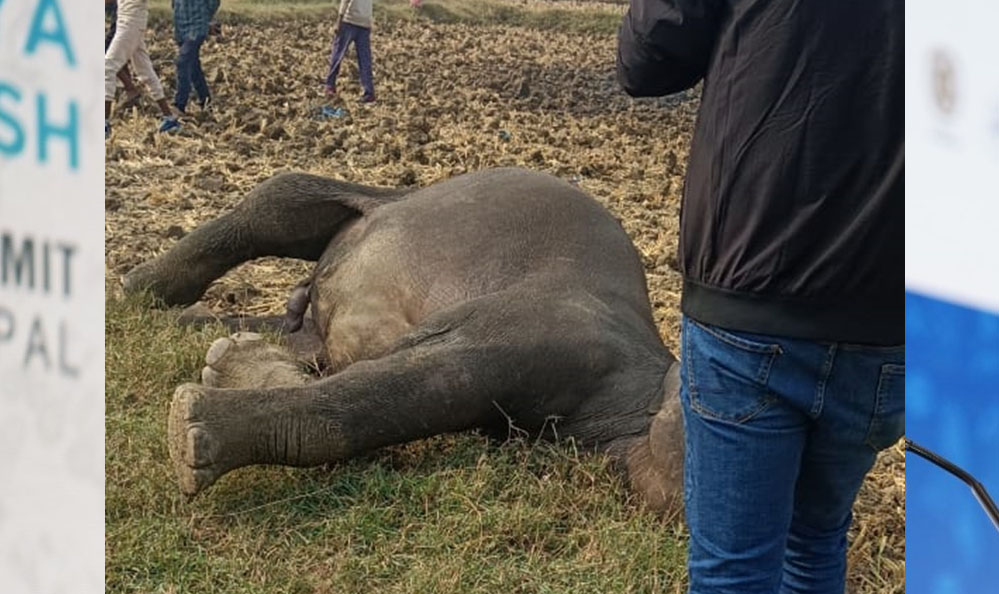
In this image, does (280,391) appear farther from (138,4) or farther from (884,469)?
(138,4)

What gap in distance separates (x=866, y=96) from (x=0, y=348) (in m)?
1.12

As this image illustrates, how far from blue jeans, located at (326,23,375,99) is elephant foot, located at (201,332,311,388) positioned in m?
6.46

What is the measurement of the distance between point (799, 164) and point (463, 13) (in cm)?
1775

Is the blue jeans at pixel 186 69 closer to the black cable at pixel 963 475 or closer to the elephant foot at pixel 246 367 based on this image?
the elephant foot at pixel 246 367

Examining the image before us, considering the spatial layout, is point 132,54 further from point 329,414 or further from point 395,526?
point 395,526

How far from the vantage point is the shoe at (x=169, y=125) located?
7.99m

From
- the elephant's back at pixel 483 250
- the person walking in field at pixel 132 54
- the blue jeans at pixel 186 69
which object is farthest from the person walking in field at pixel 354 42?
the elephant's back at pixel 483 250

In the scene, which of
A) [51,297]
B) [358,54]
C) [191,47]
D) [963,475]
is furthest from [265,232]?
[358,54]

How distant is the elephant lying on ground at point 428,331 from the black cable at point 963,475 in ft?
6.21

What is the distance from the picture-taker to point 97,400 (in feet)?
3.72

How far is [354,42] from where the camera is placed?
33.5 ft

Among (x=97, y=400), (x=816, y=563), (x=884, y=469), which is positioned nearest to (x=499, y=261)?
(x=884, y=469)

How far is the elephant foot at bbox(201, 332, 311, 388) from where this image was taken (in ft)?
12.0

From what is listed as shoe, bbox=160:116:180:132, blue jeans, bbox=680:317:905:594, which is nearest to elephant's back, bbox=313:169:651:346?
blue jeans, bbox=680:317:905:594
